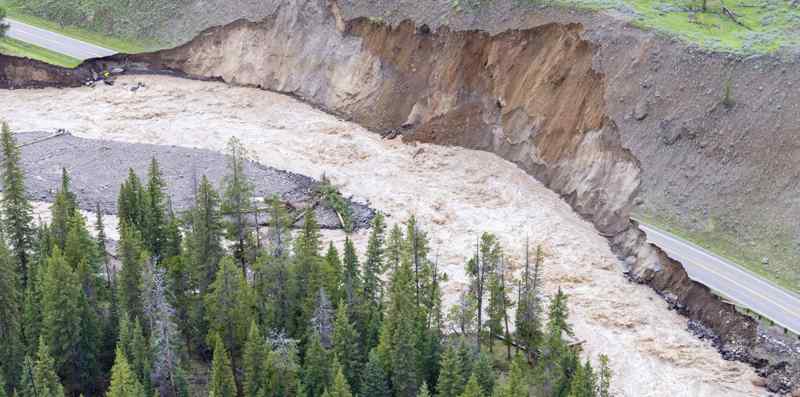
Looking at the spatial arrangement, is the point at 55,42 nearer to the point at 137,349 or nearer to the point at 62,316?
the point at 62,316

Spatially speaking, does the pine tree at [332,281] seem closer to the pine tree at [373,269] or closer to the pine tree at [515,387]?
the pine tree at [373,269]

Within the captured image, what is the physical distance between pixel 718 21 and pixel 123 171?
43312 mm

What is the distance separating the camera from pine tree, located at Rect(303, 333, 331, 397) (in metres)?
47.2

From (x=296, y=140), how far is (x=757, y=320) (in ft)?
126

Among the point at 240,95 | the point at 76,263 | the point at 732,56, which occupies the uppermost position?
the point at 732,56

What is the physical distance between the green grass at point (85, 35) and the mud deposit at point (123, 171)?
16.1 metres

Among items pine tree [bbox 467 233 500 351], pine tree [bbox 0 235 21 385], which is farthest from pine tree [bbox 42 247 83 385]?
pine tree [bbox 467 233 500 351]

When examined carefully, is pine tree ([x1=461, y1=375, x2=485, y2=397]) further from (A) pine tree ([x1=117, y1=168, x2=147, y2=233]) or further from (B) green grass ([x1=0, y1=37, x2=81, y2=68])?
(B) green grass ([x1=0, y1=37, x2=81, y2=68])

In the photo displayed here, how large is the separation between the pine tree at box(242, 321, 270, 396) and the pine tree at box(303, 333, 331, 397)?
1873 millimetres

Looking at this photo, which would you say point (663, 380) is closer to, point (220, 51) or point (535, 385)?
point (535, 385)

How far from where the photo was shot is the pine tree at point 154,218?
187 ft

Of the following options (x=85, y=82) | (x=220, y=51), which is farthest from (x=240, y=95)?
(x=85, y=82)

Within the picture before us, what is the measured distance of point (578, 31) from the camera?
239 feet

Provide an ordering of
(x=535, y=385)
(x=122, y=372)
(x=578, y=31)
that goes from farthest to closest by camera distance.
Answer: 1. (x=578, y=31)
2. (x=535, y=385)
3. (x=122, y=372)
